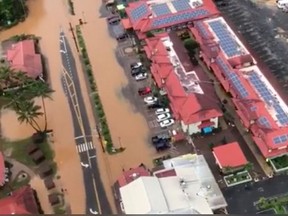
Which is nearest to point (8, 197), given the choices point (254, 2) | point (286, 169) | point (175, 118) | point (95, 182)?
point (95, 182)

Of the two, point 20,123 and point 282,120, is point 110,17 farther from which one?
point 282,120

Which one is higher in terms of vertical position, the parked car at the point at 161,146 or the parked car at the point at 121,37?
the parked car at the point at 121,37

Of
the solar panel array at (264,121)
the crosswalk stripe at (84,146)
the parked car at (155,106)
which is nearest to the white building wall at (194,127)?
the parked car at (155,106)

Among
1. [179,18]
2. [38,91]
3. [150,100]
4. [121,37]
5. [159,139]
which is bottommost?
[159,139]

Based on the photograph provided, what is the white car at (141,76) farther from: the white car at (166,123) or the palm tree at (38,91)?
the palm tree at (38,91)

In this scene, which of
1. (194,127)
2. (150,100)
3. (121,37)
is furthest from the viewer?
(121,37)

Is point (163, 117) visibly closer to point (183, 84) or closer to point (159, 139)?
point (159, 139)

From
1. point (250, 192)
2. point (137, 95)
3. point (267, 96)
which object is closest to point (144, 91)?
point (137, 95)
